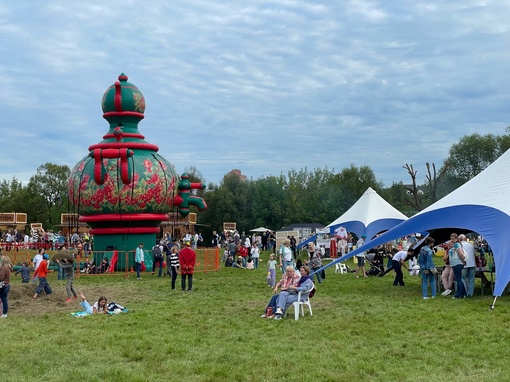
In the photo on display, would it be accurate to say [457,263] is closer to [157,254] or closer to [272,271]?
[272,271]

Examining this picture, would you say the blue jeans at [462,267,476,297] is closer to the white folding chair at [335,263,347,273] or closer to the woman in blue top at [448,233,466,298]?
the woman in blue top at [448,233,466,298]

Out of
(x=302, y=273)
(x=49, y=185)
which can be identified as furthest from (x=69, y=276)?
(x=49, y=185)

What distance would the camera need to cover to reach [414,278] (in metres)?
18.7

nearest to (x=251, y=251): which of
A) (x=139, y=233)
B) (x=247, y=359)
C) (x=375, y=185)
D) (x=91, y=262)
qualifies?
(x=139, y=233)

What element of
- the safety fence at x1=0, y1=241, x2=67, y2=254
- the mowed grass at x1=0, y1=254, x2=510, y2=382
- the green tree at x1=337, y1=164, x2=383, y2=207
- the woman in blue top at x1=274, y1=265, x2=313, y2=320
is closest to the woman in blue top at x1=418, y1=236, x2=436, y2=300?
the mowed grass at x1=0, y1=254, x2=510, y2=382

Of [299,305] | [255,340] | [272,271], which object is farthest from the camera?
[272,271]

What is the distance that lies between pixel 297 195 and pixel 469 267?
145 feet

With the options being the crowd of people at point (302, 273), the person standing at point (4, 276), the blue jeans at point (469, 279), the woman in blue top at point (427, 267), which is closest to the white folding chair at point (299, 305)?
the crowd of people at point (302, 273)

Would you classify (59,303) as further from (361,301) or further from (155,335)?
(361,301)

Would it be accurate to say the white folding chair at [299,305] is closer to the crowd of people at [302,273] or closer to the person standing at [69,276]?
the crowd of people at [302,273]

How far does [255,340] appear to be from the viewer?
9.16 meters

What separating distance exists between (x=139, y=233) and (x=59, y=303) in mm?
8469

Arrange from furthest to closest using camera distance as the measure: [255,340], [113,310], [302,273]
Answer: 1. [113,310]
2. [302,273]
3. [255,340]

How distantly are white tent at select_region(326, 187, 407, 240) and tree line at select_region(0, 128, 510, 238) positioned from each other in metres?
22.4
